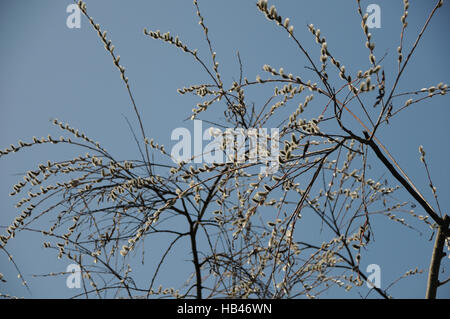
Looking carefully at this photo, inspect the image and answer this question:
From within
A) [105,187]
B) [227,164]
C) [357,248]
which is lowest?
[357,248]

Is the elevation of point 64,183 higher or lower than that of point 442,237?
higher

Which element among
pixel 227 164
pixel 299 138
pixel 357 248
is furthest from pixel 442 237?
A: pixel 227 164

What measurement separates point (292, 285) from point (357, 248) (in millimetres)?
615

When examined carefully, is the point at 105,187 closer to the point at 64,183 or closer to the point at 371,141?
the point at 64,183

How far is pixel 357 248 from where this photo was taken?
1263 millimetres

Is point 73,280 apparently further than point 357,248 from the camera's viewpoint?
Yes
